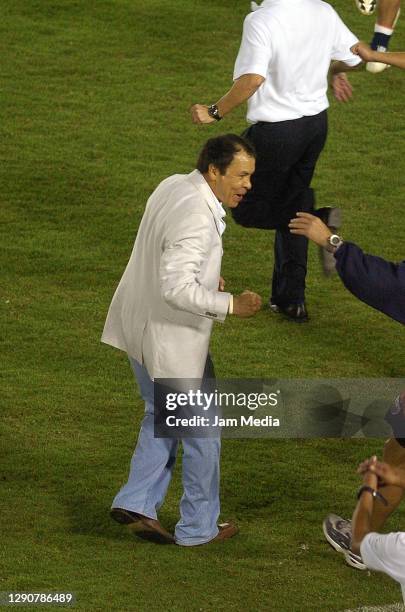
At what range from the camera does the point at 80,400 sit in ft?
27.0

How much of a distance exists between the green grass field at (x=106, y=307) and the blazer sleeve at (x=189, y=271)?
116cm

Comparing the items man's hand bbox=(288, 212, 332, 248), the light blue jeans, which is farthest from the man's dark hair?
the light blue jeans

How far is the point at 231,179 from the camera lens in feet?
21.0

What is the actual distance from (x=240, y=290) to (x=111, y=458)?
8.15 ft

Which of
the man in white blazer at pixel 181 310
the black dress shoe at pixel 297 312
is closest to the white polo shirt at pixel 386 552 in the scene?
the man in white blazer at pixel 181 310

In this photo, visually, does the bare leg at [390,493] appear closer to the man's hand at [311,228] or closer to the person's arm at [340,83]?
the man's hand at [311,228]

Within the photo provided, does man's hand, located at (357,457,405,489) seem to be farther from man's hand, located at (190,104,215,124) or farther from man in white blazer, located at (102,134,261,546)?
man's hand, located at (190,104,215,124)

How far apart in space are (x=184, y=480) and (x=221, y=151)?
142 centimetres

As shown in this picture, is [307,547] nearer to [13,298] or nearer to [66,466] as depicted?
[66,466]

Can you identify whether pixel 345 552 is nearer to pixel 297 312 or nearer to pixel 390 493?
pixel 390 493

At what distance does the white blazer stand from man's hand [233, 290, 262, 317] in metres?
0.04

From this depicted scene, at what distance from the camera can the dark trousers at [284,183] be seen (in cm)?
889

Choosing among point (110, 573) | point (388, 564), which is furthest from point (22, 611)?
point (388, 564)

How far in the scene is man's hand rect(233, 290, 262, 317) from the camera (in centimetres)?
609
